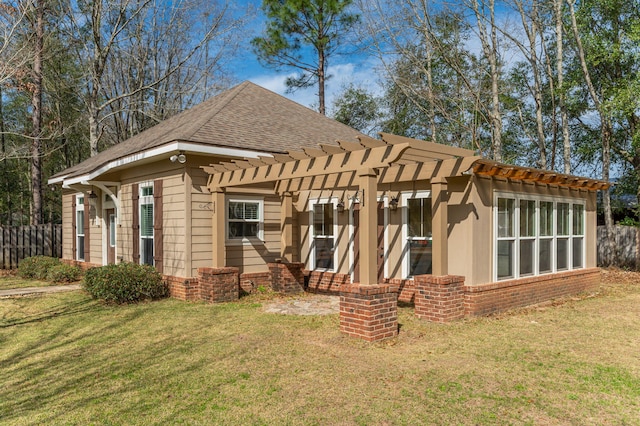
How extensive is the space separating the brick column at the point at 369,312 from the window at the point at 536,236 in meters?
2.79

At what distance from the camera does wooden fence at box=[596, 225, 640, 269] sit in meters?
15.5

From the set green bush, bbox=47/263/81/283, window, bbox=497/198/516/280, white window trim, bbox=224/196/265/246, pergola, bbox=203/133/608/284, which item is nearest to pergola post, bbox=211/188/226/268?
pergola, bbox=203/133/608/284

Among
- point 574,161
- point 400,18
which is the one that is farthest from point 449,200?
point 574,161

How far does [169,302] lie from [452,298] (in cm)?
545

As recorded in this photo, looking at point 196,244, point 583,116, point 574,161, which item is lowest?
point 196,244

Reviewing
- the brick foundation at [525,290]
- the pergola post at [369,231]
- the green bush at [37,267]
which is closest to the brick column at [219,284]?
the pergola post at [369,231]

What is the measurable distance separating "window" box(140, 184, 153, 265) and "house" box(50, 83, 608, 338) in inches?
1.8

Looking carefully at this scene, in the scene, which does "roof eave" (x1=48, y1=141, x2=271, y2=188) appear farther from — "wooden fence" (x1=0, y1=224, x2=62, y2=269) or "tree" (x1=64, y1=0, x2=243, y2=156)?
"tree" (x1=64, y1=0, x2=243, y2=156)

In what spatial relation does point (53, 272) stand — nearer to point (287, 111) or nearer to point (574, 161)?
point (287, 111)

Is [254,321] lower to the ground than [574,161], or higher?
lower

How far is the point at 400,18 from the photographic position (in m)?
18.6

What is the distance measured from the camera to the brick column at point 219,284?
346 inches

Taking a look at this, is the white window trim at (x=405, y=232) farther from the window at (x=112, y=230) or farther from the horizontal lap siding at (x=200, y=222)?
the window at (x=112, y=230)

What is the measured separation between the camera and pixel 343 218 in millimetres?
9992
